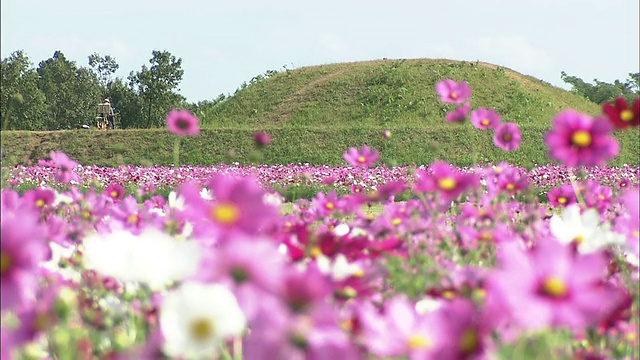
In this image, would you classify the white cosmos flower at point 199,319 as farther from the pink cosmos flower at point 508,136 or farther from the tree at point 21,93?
the tree at point 21,93

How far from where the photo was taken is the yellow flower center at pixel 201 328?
103 centimetres

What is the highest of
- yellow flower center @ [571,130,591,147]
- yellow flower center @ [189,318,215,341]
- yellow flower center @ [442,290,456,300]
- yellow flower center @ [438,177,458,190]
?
yellow flower center @ [571,130,591,147]

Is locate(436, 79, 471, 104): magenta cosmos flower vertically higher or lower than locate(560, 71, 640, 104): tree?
lower

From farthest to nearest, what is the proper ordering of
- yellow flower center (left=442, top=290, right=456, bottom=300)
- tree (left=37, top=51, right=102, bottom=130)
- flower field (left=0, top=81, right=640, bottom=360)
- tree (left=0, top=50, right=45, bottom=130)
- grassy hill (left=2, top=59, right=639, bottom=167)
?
tree (left=37, top=51, right=102, bottom=130)
tree (left=0, top=50, right=45, bottom=130)
grassy hill (left=2, top=59, right=639, bottom=167)
yellow flower center (left=442, top=290, right=456, bottom=300)
flower field (left=0, top=81, right=640, bottom=360)

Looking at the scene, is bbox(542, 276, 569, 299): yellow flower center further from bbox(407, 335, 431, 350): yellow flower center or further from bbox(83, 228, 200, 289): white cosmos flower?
bbox(83, 228, 200, 289): white cosmos flower

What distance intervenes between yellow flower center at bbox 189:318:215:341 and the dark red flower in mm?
1511

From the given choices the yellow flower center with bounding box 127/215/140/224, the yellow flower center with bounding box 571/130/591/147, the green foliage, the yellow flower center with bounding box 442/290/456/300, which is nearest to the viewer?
the yellow flower center with bounding box 442/290/456/300

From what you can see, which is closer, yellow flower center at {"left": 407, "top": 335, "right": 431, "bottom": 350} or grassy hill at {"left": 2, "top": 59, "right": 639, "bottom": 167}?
yellow flower center at {"left": 407, "top": 335, "right": 431, "bottom": 350}

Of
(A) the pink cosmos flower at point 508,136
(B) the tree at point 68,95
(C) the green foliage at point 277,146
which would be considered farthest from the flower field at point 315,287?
(B) the tree at point 68,95

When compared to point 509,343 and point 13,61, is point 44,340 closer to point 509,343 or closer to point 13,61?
point 509,343

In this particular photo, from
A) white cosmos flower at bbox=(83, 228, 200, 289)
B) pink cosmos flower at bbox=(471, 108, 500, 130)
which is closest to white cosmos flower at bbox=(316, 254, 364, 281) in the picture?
white cosmos flower at bbox=(83, 228, 200, 289)

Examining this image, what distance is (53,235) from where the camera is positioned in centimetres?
216

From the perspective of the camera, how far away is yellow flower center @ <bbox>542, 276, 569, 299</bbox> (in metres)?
1.14

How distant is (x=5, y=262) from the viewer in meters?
1.23
